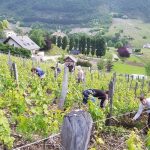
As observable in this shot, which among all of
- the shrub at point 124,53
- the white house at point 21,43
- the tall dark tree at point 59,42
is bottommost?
the shrub at point 124,53

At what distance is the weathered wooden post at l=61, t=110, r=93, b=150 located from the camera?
4.21 m

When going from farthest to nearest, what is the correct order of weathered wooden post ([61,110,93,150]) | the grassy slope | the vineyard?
the grassy slope → the vineyard → weathered wooden post ([61,110,93,150])

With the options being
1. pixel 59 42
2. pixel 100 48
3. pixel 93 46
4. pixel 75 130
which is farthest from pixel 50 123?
pixel 100 48

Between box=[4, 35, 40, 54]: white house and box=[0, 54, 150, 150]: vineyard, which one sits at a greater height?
box=[0, 54, 150, 150]: vineyard

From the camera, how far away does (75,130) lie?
→ 4203mm

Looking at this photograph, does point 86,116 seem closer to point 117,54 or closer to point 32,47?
point 32,47

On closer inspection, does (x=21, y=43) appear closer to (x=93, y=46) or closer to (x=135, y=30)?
(x=93, y=46)

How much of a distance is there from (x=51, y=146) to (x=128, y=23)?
19533cm

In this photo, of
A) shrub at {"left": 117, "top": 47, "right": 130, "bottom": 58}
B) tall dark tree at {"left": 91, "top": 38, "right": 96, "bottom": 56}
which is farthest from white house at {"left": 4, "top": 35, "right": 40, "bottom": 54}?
shrub at {"left": 117, "top": 47, "right": 130, "bottom": 58}

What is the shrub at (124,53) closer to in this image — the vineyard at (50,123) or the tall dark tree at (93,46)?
the tall dark tree at (93,46)

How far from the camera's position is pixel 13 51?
2178 inches

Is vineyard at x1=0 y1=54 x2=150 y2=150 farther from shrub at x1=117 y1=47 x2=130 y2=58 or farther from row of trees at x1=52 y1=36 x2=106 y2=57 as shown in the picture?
shrub at x1=117 y1=47 x2=130 y2=58

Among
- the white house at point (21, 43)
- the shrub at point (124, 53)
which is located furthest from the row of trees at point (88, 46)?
the white house at point (21, 43)

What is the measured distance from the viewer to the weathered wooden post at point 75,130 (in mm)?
4207
